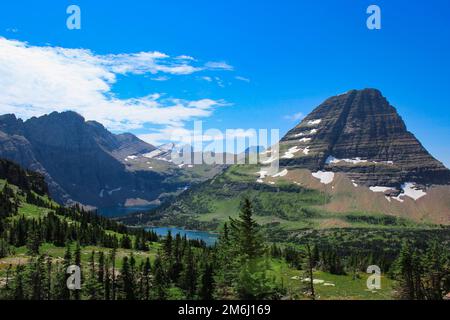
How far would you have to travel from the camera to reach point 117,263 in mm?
112875

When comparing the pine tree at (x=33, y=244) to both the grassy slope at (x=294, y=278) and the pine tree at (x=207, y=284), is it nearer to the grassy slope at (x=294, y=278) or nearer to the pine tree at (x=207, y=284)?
the grassy slope at (x=294, y=278)

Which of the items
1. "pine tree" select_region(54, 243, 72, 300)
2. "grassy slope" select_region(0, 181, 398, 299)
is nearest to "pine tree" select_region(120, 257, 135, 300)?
"pine tree" select_region(54, 243, 72, 300)

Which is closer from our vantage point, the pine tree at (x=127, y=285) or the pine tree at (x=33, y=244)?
the pine tree at (x=127, y=285)

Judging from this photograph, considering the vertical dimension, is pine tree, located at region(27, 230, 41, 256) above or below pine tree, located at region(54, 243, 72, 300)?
above

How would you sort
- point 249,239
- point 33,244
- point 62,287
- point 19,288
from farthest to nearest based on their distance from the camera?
1. point 33,244
2. point 62,287
3. point 19,288
4. point 249,239

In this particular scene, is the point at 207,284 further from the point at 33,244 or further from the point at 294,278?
the point at 33,244

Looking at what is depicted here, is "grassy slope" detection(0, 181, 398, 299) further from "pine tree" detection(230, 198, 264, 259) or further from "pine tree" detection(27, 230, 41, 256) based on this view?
"pine tree" detection(230, 198, 264, 259)

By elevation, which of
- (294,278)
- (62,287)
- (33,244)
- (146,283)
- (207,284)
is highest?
(33,244)

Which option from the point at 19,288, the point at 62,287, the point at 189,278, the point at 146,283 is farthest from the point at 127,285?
the point at 19,288

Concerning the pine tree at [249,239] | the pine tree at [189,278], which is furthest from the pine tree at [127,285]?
the pine tree at [249,239]
